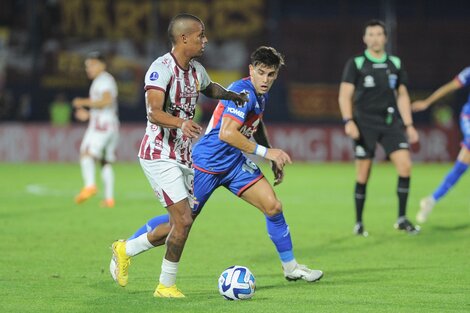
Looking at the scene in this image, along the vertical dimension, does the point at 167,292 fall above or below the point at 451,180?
above

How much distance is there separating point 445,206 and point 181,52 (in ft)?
30.1

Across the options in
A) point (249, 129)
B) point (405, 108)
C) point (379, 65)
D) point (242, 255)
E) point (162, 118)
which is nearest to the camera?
point (162, 118)

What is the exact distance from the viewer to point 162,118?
24.4 feet

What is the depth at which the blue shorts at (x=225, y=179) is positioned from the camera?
8.73 metres

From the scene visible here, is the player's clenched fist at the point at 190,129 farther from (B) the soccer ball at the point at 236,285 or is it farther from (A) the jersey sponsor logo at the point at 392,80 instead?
(A) the jersey sponsor logo at the point at 392,80

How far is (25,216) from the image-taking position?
14367 millimetres

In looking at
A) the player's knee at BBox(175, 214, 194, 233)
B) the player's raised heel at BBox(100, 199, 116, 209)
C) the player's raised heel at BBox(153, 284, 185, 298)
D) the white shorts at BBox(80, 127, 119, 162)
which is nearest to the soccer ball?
the player's raised heel at BBox(153, 284, 185, 298)

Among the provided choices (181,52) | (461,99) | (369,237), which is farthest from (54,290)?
(461,99)

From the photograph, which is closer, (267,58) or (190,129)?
(190,129)

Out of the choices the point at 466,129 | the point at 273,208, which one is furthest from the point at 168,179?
the point at 466,129

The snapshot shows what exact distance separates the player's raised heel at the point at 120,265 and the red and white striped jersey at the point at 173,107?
3.07 feet

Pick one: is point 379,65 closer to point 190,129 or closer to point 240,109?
point 240,109

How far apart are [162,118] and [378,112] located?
5.31 m

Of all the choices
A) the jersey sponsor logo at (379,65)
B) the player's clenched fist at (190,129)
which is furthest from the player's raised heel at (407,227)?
the player's clenched fist at (190,129)
